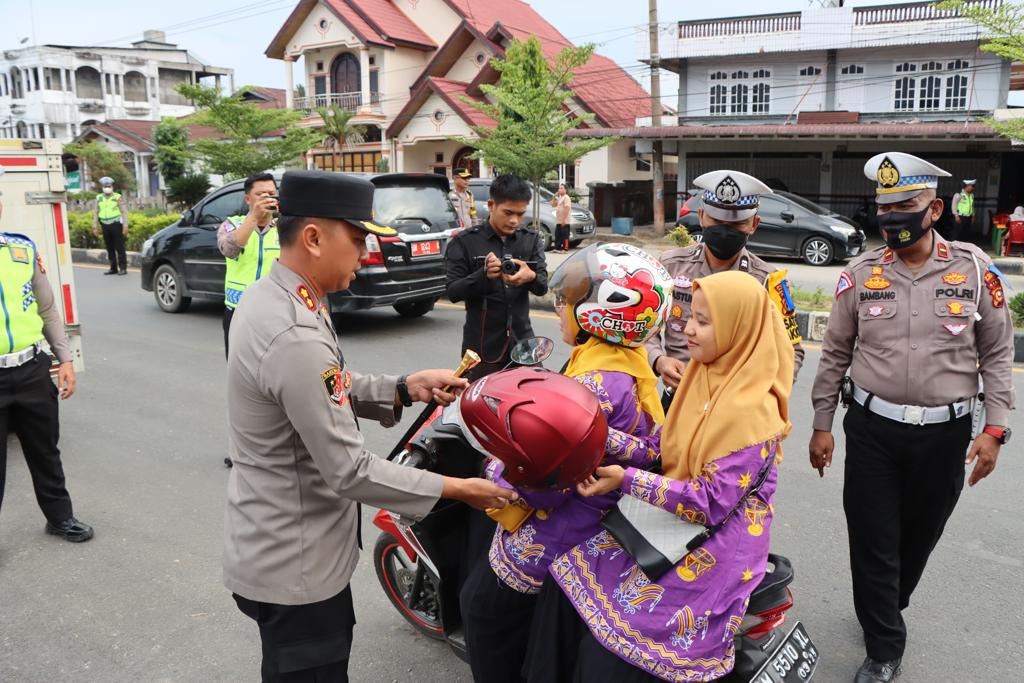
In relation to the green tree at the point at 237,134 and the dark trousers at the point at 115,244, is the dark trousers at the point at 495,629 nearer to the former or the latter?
the dark trousers at the point at 115,244

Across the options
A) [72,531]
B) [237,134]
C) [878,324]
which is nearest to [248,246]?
[72,531]

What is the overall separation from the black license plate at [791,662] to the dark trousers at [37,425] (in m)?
3.64

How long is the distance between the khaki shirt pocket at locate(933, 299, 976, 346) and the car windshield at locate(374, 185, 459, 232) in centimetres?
695

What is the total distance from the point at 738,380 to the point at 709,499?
303mm

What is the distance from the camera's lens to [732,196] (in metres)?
3.53

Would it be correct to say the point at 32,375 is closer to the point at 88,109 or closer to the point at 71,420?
the point at 71,420

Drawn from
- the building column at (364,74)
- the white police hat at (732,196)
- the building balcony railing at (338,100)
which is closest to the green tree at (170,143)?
the building balcony railing at (338,100)

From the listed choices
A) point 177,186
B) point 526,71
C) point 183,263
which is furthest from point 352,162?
point 183,263

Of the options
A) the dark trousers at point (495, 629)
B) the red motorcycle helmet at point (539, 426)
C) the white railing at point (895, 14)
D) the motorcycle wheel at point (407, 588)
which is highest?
the white railing at point (895, 14)

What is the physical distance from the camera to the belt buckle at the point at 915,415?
2982 mm

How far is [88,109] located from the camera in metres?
53.5

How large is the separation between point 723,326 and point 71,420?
235 inches

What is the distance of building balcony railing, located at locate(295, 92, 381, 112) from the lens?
110ft

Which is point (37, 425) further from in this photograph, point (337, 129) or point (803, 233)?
point (337, 129)
